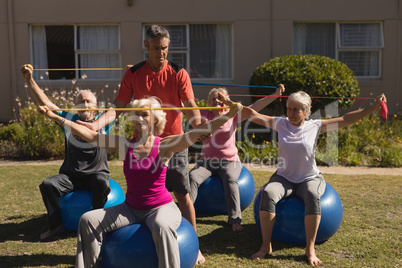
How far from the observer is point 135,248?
304cm

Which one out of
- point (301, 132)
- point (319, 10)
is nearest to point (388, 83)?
point (319, 10)

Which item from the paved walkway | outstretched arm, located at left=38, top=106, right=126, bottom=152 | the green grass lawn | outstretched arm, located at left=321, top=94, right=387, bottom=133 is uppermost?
outstretched arm, located at left=321, top=94, right=387, bottom=133

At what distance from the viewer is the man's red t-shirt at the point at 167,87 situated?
3762 millimetres

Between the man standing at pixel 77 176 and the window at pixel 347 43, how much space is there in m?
8.13

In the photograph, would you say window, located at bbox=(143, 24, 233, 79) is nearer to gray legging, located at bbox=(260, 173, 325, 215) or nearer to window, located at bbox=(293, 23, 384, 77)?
window, located at bbox=(293, 23, 384, 77)

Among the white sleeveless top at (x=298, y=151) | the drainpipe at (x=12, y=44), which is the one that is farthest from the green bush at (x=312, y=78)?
the drainpipe at (x=12, y=44)

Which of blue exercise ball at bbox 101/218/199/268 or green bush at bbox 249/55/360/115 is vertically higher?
green bush at bbox 249/55/360/115

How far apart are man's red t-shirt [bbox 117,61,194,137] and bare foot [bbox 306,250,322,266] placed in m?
1.64

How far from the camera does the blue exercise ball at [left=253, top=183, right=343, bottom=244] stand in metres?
3.94

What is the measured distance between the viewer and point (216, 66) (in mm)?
11406

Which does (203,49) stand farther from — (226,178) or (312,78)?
(226,178)

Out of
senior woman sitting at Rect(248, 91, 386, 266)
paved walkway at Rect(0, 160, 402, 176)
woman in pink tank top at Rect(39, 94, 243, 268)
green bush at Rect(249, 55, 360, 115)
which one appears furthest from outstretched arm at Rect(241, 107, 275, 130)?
green bush at Rect(249, 55, 360, 115)

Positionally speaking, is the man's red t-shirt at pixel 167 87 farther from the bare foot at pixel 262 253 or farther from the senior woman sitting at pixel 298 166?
the bare foot at pixel 262 253

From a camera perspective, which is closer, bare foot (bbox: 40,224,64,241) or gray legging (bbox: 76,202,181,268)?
gray legging (bbox: 76,202,181,268)
